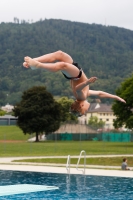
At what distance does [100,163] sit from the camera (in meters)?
40.0

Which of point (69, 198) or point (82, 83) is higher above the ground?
point (82, 83)

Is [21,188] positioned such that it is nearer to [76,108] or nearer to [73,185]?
[73,185]

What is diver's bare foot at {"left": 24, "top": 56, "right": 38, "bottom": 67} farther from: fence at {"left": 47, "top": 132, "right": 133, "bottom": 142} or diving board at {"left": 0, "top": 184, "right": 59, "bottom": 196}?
fence at {"left": 47, "top": 132, "right": 133, "bottom": 142}

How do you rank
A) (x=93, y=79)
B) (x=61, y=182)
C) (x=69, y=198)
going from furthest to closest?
(x=61, y=182)
(x=69, y=198)
(x=93, y=79)

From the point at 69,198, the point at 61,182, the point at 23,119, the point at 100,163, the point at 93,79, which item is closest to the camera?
the point at 93,79

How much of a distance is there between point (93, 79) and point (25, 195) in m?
12.3

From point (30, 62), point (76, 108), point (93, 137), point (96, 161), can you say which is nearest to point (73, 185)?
point (76, 108)

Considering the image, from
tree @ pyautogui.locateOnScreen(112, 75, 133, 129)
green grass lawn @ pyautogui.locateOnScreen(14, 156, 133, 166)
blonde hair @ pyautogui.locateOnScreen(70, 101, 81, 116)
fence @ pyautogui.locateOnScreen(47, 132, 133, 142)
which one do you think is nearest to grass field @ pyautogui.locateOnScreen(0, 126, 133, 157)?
tree @ pyautogui.locateOnScreen(112, 75, 133, 129)

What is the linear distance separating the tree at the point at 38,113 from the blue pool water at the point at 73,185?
176ft

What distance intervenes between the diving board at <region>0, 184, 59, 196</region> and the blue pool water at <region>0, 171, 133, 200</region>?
0.55 m

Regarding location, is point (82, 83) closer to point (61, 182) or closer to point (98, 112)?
point (61, 182)

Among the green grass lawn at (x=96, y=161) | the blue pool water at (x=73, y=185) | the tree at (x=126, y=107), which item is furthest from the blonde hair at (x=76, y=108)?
the tree at (x=126, y=107)

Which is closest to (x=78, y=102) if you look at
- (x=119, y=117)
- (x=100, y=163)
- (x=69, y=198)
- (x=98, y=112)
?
(x=69, y=198)

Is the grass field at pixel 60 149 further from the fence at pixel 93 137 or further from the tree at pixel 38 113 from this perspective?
the tree at pixel 38 113
